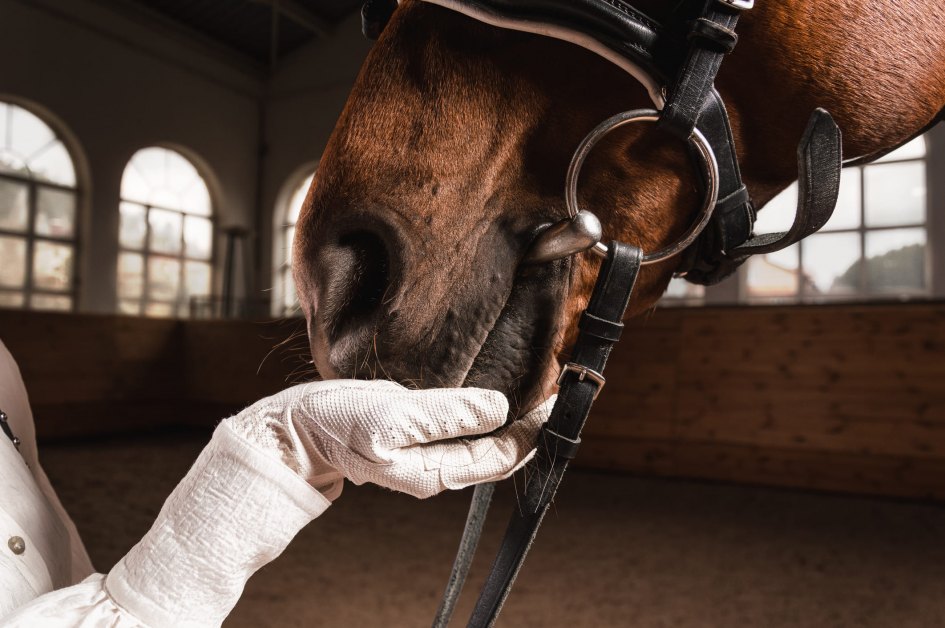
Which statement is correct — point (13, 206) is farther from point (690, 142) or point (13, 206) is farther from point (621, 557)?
point (690, 142)

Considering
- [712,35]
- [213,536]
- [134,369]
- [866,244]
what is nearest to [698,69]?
[712,35]

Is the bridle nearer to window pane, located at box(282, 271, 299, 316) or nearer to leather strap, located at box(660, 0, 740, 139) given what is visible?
leather strap, located at box(660, 0, 740, 139)

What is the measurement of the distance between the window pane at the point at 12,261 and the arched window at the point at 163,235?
1045mm

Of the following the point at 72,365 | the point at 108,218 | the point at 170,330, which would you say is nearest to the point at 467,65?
the point at 72,365

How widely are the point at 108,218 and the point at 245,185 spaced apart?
2.07 meters

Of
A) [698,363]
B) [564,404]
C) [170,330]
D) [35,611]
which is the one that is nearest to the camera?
[35,611]

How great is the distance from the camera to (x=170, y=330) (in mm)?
5516

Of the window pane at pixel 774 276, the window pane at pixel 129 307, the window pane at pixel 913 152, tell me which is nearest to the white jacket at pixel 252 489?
the window pane at pixel 774 276

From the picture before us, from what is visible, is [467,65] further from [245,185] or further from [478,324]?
[245,185]

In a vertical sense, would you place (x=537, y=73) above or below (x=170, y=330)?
above

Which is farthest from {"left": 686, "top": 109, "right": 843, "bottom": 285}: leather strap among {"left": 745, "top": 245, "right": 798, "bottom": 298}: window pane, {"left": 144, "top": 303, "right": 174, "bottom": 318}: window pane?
{"left": 144, "top": 303, "right": 174, "bottom": 318}: window pane

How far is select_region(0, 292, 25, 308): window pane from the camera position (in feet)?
23.6

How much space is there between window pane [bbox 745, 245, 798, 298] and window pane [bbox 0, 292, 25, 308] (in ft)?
25.6

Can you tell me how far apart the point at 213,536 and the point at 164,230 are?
926 cm
